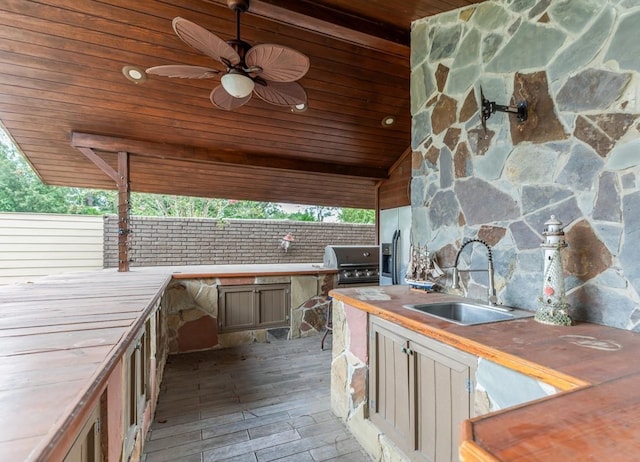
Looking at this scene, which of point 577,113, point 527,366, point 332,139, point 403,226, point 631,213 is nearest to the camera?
point 527,366

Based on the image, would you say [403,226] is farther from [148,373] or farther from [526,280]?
[148,373]

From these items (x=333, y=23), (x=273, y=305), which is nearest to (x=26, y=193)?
(x=273, y=305)

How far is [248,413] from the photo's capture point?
2.32m

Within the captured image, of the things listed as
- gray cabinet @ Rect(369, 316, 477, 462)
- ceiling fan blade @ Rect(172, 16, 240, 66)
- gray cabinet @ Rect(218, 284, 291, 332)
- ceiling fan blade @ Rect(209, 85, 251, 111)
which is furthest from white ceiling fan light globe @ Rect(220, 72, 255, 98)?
gray cabinet @ Rect(218, 284, 291, 332)

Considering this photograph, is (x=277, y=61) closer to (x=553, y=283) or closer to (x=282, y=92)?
(x=282, y=92)

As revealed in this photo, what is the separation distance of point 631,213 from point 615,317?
0.46 meters

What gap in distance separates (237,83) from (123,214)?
103 inches

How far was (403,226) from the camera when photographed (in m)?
4.91

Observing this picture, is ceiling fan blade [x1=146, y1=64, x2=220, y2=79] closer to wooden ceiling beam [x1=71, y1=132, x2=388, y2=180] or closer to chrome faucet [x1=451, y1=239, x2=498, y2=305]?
wooden ceiling beam [x1=71, y1=132, x2=388, y2=180]

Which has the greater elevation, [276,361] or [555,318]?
[555,318]

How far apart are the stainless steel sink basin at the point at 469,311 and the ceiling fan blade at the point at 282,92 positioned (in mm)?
2003

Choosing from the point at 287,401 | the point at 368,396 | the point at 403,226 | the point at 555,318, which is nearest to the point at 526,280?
the point at 555,318

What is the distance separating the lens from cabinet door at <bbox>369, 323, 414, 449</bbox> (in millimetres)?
1593

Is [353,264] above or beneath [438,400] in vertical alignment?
above
